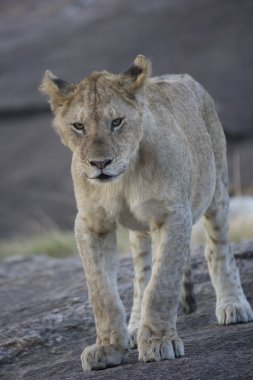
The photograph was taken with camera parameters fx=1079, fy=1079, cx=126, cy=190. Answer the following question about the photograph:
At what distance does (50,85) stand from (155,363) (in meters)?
1.64

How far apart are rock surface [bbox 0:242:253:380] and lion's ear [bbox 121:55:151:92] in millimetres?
1418

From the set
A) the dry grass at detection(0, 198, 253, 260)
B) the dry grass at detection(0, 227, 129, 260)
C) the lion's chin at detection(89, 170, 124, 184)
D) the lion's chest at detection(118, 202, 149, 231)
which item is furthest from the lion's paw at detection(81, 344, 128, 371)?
the dry grass at detection(0, 227, 129, 260)

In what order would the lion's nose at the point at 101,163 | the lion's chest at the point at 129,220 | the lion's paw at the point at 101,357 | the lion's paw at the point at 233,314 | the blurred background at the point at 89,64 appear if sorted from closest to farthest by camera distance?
1. the lion's nose at the point at 101,163
2. the lion's paw at the point at 101,357
3. the lion's chest at the point at 129,220
4. the lion's paw at the point at 233,314
5. the blurred background at the point at 89,64

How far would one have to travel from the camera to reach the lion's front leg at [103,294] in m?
5.58

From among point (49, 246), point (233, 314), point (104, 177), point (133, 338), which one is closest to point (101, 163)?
point (104, 177)

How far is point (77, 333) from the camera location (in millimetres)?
6973

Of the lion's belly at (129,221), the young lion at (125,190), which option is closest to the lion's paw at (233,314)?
the young lion at (125,190)

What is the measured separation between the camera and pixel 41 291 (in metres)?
8.55

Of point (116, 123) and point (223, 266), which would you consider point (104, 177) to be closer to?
point (116, 123)

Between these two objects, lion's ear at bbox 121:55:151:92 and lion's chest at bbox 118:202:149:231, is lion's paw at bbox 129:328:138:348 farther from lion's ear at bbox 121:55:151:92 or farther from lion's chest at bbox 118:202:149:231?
lion's ear at bbox 121:55:151:92

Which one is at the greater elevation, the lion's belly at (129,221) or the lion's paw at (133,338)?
the lion's belly at (129,221)

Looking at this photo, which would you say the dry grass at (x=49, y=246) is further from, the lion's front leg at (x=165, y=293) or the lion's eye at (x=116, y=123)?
the lion's eye at (x=116, y=123)

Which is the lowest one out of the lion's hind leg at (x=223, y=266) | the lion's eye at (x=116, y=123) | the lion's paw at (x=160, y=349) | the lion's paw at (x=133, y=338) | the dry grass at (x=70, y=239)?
the lion's paw at (x=160, y=349)

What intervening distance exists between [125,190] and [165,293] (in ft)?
2.08
